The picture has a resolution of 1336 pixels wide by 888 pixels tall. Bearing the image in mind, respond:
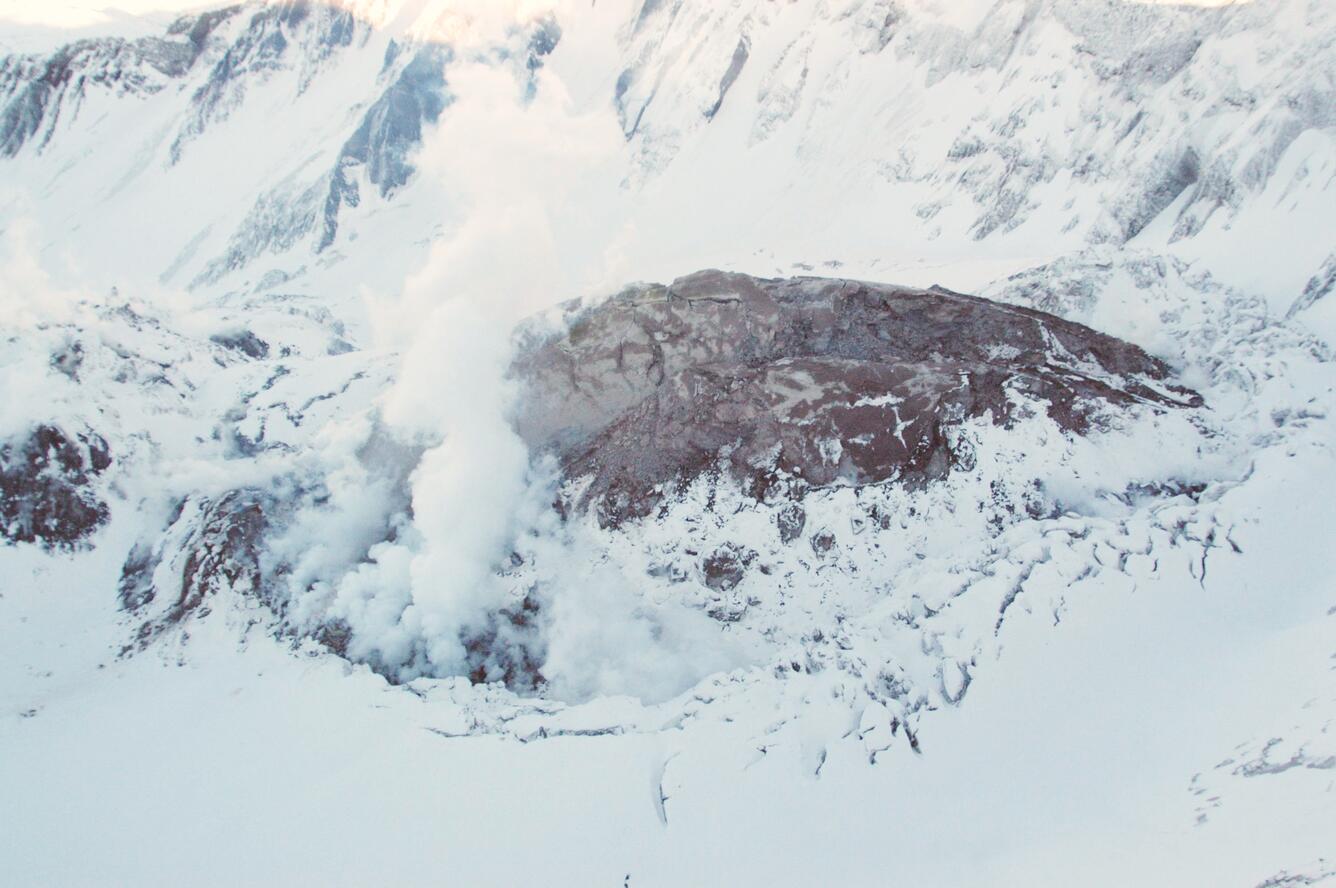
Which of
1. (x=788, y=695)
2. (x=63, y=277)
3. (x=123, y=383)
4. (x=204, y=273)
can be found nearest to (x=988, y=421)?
(x=788, y=695)

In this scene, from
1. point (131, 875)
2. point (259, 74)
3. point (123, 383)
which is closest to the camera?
point (131, 875)

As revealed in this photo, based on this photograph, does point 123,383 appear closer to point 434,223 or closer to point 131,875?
point 131,875

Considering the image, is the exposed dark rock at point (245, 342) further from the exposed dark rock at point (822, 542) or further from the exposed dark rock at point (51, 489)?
the exposed dark rock at point (822, 542)

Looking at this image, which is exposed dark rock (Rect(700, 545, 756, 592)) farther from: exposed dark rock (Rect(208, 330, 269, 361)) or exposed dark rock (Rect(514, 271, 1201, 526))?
exposed dark rock (Rect(208, 330, 269, 361))

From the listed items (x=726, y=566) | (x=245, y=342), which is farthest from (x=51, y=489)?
(x=245, y=342)

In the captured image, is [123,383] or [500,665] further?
[123,383]
